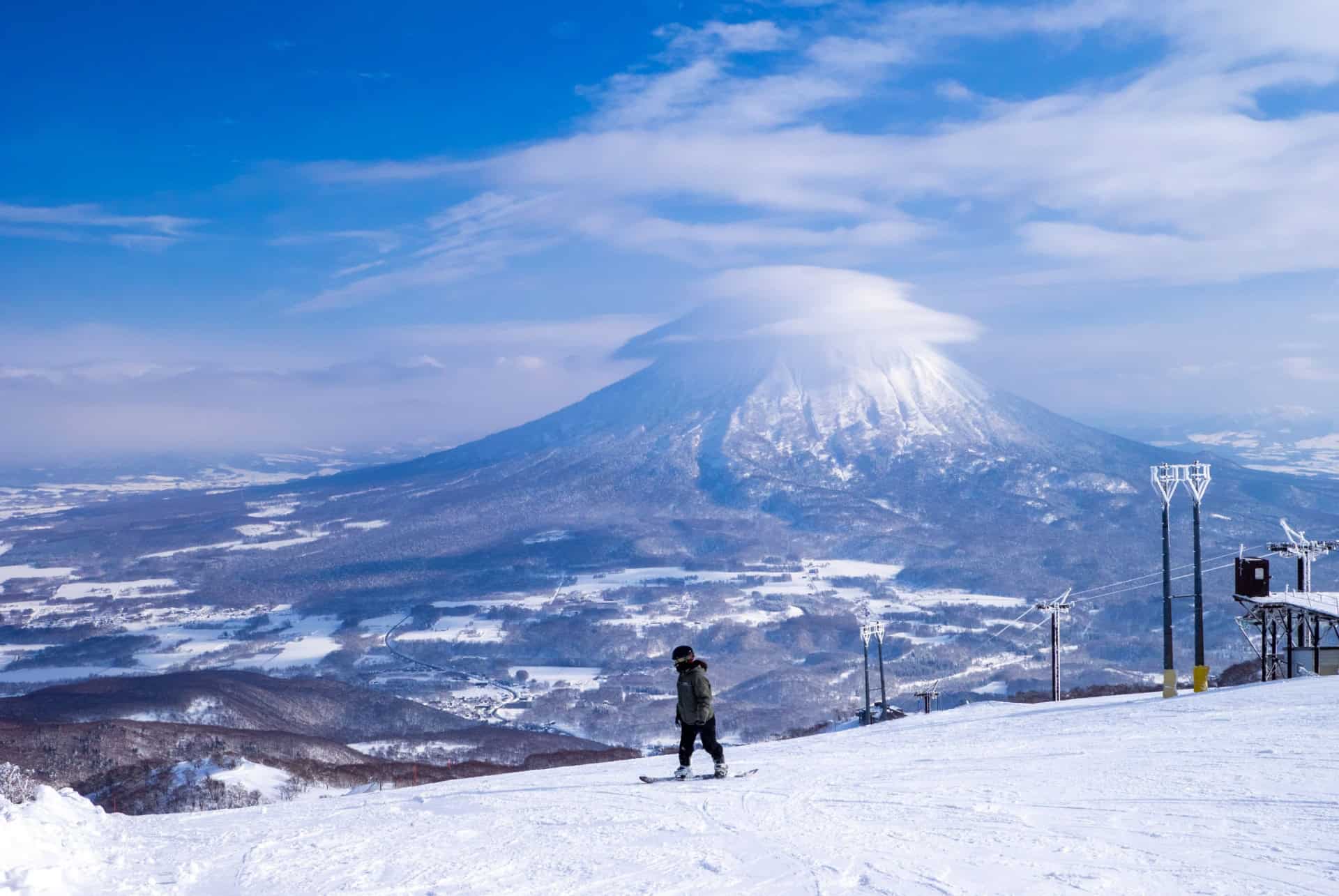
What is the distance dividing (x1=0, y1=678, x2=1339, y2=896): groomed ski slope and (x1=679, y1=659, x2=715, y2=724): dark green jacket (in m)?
0.74

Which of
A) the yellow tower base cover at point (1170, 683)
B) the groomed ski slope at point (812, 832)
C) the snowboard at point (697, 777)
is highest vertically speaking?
the groomed ski slope at point (812, 832)

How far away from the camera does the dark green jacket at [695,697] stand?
11.7m

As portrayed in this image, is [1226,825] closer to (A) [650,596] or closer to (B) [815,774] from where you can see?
(B) [815,774]

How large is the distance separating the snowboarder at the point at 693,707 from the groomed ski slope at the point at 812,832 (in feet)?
1.42

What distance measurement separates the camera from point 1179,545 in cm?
17150

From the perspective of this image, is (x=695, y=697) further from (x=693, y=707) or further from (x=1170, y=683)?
(x=1170, y=683)

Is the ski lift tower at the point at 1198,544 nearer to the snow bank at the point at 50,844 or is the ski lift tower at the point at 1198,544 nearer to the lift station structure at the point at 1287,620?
the lift station structure at the point at 1287,620

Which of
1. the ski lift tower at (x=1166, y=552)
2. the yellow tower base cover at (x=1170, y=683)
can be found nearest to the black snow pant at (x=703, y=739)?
the yellow tower base cover at (x=1170, y=683)

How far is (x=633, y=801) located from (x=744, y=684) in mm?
99407

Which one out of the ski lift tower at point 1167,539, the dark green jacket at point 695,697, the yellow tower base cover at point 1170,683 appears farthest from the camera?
the ski lift tower at point 1167,539

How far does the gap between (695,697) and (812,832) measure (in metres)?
3.21

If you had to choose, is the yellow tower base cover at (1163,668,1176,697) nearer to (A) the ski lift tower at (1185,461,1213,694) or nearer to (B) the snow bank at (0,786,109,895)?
(A) the ski lift tower at (1185,461,1213,694)

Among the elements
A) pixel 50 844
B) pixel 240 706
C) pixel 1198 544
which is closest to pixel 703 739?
pixel 50 844

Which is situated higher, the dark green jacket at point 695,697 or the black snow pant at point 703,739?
the dark green jacket at point 695,697
